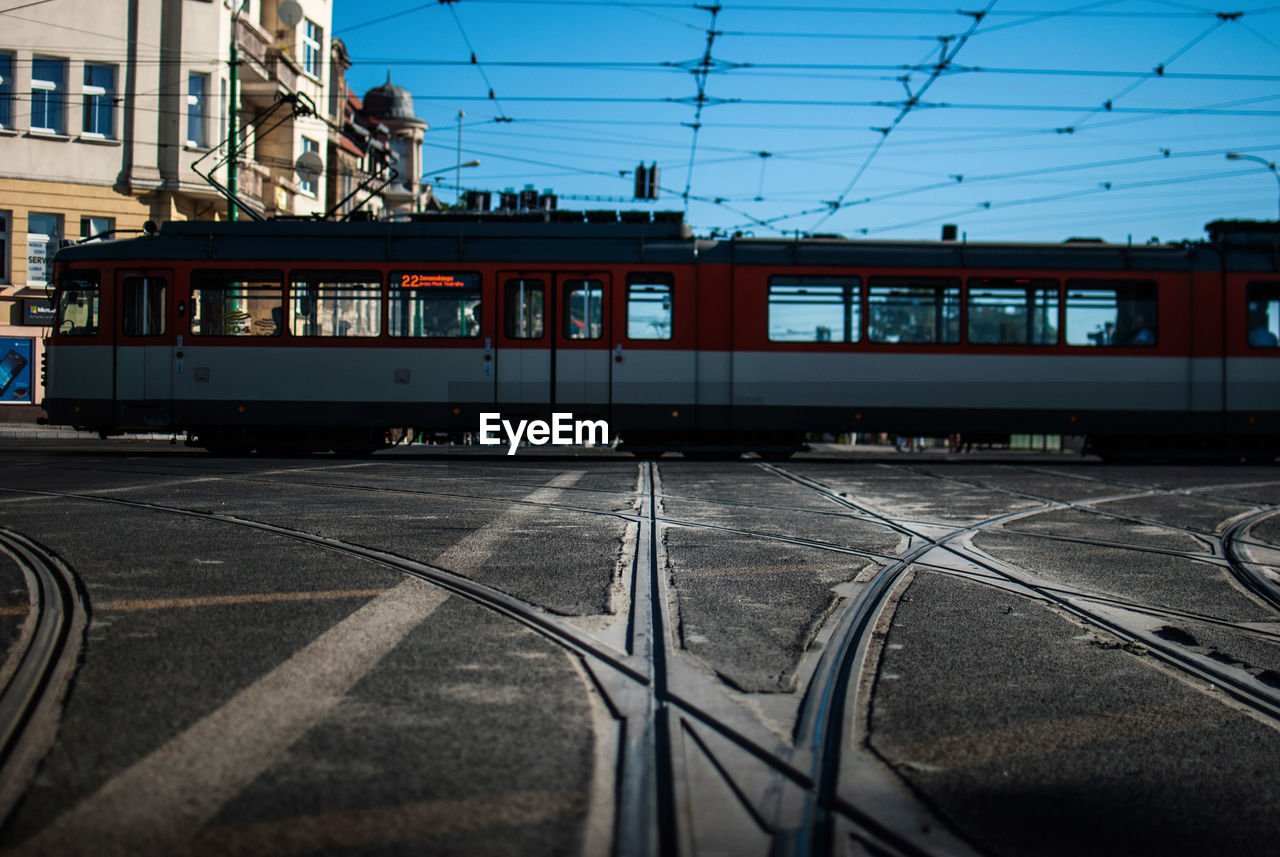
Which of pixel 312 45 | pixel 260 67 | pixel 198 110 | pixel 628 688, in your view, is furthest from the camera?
pixel 312 45

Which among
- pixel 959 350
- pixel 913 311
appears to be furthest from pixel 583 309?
pixel 959 350

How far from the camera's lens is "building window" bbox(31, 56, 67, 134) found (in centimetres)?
2741

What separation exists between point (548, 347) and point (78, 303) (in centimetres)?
736

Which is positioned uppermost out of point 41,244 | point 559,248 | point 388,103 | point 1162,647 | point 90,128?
point 388,103

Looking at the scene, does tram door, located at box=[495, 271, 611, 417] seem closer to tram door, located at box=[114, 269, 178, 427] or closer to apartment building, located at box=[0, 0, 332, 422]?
tram door, located at box=[114, 269, 178, 427]

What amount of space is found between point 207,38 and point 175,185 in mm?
4004

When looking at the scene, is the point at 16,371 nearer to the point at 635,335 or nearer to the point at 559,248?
the point at 559,248

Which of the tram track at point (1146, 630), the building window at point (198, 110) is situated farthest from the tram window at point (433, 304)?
the building window at point (198, 110)

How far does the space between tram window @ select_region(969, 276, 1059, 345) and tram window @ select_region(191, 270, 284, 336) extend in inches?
425

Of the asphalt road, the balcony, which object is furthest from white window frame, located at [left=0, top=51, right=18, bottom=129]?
the asphalt road

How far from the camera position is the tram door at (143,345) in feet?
55.9

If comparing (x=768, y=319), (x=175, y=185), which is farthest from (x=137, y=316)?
(x=175, y=185)

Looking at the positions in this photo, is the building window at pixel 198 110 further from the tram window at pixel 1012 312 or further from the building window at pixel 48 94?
the tram window at pixel 1012 312

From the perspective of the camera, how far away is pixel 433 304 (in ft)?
56.1
